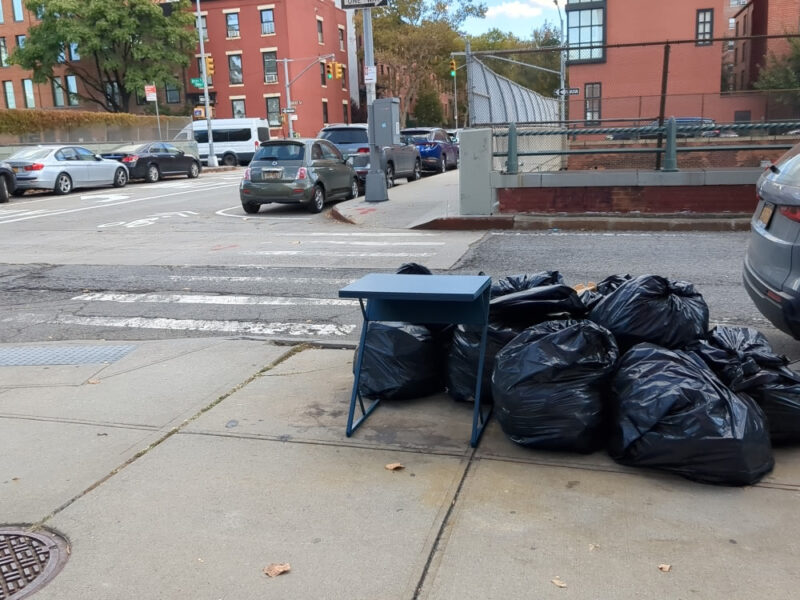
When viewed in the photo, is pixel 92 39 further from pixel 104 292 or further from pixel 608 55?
pixel 104 292

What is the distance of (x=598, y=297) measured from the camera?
472 cm

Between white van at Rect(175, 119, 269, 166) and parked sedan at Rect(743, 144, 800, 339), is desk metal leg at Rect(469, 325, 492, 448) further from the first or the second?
white van at Rect(175, 119, 269, 166)

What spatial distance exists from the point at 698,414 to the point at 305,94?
5500 cm

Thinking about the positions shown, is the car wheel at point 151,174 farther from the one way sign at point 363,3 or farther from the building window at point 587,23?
the building window at point 587,23

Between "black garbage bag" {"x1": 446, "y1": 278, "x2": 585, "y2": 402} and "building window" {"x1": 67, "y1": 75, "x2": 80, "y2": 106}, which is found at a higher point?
"building window" {"x1": 67, "y1": 75, "x2": 80, "y2": 106}

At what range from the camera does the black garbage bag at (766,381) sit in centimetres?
383

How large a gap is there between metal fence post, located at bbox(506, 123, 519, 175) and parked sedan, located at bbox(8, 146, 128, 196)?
1674 cm

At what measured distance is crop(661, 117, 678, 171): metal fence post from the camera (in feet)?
40.6

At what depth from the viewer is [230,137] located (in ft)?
142

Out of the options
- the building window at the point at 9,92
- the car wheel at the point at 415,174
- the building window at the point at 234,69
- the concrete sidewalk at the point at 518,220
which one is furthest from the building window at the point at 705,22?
the building window at the point at 9,92

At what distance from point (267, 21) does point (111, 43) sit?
11.0 meters

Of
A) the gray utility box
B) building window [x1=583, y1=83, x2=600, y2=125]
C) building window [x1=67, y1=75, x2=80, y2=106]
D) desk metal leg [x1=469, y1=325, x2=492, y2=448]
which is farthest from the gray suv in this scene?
building window [x1=67, y1=75, x2=80, y2=106]

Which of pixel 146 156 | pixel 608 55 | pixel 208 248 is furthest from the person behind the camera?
pixel 146 156

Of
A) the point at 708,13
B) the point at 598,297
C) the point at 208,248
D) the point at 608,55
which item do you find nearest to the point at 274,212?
the point at 208,248
